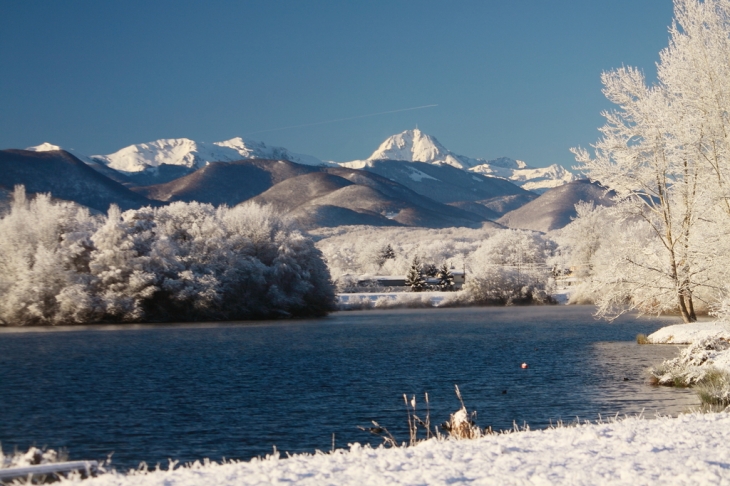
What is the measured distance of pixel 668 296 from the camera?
31172mm

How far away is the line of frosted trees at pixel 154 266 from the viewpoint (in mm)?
64688

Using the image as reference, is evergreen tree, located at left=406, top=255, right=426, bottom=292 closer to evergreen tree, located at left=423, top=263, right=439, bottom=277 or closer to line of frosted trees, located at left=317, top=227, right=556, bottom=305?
line of frosted trees, located at left=317, top=227, right=556, bottom=305

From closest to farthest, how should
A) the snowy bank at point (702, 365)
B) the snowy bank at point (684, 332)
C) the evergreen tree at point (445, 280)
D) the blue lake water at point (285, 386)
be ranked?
the blue lake water at point (285, 386)
the snowy bank at point (702, 365)
the snowy bank at point (684, 332)
the evergreen tree at point (445, 280)

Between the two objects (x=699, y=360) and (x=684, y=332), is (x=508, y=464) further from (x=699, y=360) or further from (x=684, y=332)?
(x=684, y=332)

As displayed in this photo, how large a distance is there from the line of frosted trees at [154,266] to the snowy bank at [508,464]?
195ft

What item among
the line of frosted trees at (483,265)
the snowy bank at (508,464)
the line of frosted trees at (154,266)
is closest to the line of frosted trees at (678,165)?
the snowy bank at (508,464)

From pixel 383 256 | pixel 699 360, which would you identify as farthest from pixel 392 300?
pixel 699 360

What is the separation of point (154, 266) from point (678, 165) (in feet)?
165

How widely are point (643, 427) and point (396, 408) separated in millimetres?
11596

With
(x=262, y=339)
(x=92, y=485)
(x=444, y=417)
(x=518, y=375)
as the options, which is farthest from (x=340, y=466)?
(x=262, y=339)

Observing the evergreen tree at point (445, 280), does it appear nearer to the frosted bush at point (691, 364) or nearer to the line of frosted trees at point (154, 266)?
the line of frosted trees at point (154, 266)

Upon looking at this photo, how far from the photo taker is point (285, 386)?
27.9 meters

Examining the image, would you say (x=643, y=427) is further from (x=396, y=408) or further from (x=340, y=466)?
(x=396, y=408)

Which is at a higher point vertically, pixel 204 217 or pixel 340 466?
pixel 204 217
